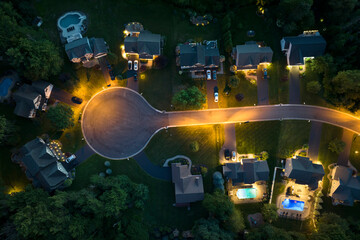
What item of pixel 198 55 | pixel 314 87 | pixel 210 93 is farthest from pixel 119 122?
pixel 314 87

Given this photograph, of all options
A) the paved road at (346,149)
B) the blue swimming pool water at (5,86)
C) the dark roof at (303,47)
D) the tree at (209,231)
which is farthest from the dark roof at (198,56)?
the blue swimming pool water at (5,86)

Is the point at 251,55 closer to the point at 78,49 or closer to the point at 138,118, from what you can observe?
the point at 138,118

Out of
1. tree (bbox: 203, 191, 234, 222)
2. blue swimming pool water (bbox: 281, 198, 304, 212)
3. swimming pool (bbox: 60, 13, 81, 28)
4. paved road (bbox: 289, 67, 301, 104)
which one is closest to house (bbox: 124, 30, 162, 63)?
swimming pool (bbox: 60, 13, 81, 28)

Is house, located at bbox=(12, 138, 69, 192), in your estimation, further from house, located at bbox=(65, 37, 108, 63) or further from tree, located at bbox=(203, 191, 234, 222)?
tree, located at bbox=(203, 191, 234, 222)

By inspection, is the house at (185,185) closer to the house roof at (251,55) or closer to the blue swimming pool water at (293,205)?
the blue swimming pool water at (293,205)

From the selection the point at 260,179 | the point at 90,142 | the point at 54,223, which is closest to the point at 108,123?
the point at 90,142

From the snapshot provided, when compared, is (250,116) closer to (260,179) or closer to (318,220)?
(260,179)

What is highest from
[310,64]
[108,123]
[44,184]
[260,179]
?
[310,64]
